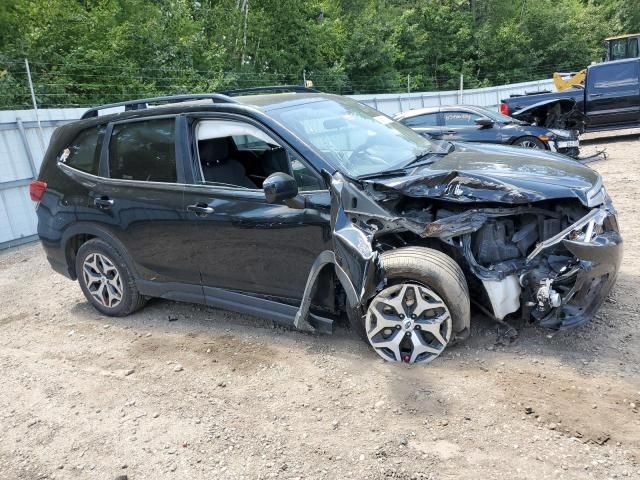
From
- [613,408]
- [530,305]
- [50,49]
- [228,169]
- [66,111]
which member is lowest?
[613,408]

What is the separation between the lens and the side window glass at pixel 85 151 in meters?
4.92

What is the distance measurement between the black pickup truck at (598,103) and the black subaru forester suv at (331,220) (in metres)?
9.06

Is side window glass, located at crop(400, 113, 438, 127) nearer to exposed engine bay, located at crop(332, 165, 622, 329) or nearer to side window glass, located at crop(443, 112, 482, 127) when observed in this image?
side window glass, located at crop(443, 112, 482, 127)

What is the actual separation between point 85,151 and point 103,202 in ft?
1.92

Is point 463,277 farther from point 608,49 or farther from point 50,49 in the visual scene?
point 608,49

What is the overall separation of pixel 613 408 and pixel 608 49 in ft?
63.6

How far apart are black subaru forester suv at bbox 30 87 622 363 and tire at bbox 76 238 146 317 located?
0.05ft

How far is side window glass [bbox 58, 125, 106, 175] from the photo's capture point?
4.92m

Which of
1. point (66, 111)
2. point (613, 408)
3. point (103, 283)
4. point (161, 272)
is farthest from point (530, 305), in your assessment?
point (66, 111)

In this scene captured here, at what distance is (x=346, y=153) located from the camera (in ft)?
13.2

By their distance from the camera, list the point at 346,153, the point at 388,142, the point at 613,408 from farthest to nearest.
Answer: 1. the point at 388,142
2. the point at 346,153
3. the point at 613,408

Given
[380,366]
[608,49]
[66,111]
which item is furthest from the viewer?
[608,49]

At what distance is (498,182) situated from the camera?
11.7ft

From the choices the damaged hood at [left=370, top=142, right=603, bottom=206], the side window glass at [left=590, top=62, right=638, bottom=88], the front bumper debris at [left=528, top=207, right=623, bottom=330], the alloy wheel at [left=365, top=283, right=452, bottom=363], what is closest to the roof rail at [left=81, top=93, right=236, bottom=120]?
the damaged hood at [left=370, top=142, right=603, bottom=206]
